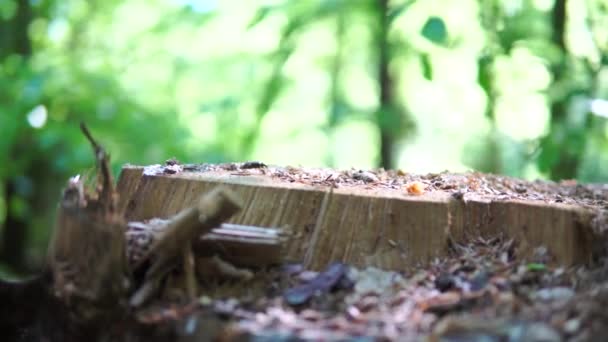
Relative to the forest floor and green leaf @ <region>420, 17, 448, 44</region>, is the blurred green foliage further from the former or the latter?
the forest floor

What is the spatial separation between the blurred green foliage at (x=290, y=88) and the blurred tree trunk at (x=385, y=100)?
1 cm

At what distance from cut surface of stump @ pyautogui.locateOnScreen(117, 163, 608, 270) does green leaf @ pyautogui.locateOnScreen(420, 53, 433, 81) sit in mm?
1068

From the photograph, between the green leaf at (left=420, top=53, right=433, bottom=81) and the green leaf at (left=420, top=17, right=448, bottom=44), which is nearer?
the green leaf at (left=420, top=17, right=448, bottom=44)

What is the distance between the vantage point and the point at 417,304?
1601 millimetres

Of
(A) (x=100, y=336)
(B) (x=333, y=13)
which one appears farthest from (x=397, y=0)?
(A) (x=100, y=336)

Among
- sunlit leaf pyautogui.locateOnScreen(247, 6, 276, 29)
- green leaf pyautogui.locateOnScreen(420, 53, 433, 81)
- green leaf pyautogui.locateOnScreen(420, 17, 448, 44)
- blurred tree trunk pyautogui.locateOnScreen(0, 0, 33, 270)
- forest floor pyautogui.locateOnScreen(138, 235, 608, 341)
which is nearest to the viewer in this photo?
forest floor pyautogui.locateOnScreen(138, 235, 608, 341)

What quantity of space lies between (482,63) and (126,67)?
469 centimetres

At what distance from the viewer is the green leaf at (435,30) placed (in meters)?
2.71

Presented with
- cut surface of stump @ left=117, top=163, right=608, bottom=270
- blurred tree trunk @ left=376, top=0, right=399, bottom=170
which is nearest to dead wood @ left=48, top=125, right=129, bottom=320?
cut surface of stump @ left=117, top=163, right=608, bottom=270

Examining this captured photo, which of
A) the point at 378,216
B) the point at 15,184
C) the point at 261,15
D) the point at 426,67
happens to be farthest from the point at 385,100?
the point at 378,216

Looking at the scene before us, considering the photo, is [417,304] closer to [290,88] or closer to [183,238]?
[183,238]

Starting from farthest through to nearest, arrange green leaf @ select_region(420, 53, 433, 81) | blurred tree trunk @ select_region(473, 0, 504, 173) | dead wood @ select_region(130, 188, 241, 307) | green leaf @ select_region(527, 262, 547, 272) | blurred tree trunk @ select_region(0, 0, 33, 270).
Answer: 1. blurred tree trunk @ select_region(0, 0, 33, 270)
2. blurred tree trunk @ select_region(473, 0, 504, 173)
3. green leaf @ select_region(420, 53, 433, 81)
4. green leaf @ select_region(527, 262, 547, 272)
5. dead wood @ select_region(130, 188, 241, 307)

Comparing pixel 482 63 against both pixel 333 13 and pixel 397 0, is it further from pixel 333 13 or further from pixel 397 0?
pixel 397 0

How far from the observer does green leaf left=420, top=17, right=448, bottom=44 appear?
2715 mm
